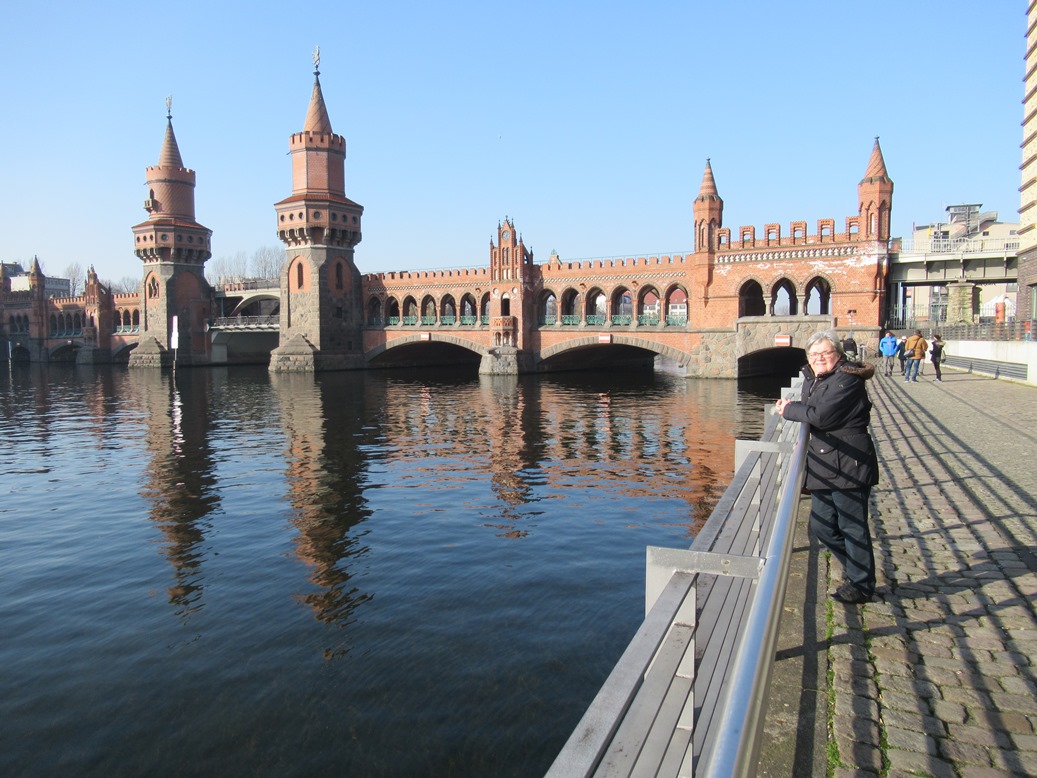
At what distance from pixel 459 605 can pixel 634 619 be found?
6.37 feet

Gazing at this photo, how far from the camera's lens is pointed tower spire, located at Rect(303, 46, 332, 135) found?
53500 mm

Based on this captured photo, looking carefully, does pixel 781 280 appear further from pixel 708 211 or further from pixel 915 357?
pixel 915 357

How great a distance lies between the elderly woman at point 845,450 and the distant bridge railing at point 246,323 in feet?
183

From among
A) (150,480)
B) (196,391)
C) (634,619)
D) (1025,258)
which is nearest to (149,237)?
(196,391)

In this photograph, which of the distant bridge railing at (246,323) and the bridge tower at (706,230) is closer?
the bridge tower at (706,230)

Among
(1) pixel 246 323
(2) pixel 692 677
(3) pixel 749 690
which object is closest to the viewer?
(3) pixel 749 690

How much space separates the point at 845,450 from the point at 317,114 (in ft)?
181

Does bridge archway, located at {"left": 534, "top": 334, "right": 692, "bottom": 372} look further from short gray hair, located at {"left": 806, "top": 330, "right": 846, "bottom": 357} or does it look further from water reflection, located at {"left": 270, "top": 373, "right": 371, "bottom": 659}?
short gray hair, located at {"left": 806, "top": 330, "right": 846, "bottom": 357}

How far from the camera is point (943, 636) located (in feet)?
15.3

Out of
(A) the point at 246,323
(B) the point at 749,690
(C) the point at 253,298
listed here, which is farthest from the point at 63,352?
(B) the point at 749,690

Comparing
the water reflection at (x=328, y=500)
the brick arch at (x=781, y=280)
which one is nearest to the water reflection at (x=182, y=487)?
the water reflection at (x=328, y=500)

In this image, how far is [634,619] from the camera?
777 cm

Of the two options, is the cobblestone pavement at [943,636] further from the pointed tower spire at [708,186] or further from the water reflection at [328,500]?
the pointed tower spire at [708,186]

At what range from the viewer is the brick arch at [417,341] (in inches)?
1984
